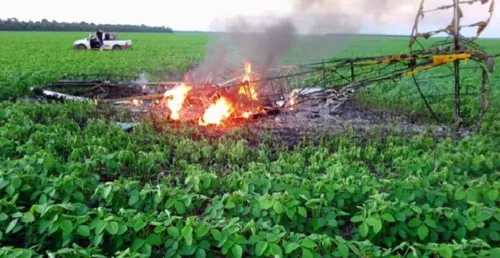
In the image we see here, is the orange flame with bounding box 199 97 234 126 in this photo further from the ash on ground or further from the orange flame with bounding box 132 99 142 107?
the orange flame with bounding box 132 99 142 107

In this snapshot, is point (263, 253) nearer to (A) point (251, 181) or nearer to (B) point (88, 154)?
(A) point (251, 181)

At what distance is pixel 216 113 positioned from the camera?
9.27 metres

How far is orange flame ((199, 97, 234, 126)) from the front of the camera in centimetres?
920

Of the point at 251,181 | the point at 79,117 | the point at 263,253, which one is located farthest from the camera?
the point at 79,117

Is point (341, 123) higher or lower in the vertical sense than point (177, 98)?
lower

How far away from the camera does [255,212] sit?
157 inches

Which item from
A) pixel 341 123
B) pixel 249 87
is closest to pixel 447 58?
pixel 341 123

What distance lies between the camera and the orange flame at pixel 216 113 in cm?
920

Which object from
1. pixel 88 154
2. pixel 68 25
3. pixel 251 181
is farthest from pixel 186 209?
pixel 68 25

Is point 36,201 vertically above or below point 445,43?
below

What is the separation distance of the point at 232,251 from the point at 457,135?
23.1ft

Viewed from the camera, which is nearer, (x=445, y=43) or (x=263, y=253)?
(x=263, y=253)

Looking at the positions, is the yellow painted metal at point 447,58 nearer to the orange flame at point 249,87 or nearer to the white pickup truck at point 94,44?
the orange flame at point 249,87

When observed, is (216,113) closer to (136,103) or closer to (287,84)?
(287,84)
